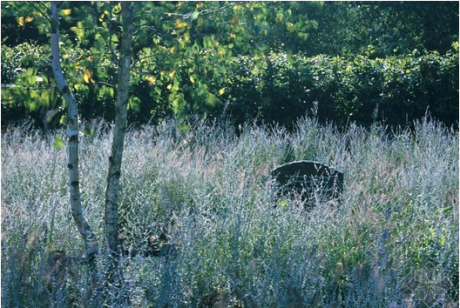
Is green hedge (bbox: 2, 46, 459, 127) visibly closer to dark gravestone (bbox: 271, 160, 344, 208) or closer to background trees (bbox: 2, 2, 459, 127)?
background trees (bbox: 2, 2, 459, 127)

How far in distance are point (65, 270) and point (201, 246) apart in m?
0.89

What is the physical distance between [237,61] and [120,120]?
6085 millimetres

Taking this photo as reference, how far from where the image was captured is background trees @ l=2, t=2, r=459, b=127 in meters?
4.36

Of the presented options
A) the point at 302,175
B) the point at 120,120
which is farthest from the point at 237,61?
the point at 120,120

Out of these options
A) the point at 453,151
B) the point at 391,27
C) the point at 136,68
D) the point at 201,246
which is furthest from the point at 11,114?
the point at 391,27

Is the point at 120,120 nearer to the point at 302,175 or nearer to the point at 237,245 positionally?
the point at 237,245

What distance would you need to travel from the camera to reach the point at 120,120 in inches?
171

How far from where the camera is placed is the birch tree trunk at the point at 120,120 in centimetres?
431

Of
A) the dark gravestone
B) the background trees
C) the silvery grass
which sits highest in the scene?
the background trees

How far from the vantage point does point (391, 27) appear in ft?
59.5

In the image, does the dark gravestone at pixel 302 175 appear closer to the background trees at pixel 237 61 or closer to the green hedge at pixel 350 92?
the background trees at pixel 237 61

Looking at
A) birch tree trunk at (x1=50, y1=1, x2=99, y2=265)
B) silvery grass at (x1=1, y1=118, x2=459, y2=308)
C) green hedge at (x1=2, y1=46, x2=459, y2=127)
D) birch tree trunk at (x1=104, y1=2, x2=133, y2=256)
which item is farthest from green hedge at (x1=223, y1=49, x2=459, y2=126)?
birch tree trunk at (x1=50, y1=1, x2=99, y2=265)

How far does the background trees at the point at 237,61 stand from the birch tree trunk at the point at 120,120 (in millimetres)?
122

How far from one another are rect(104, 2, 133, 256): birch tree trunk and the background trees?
0.12 metres
